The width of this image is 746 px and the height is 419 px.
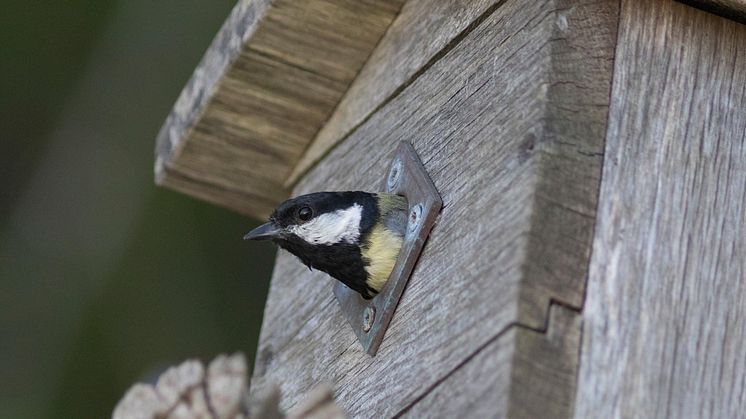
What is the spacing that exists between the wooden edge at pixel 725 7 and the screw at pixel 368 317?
1.98 ft

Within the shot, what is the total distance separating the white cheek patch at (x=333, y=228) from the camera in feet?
6.35

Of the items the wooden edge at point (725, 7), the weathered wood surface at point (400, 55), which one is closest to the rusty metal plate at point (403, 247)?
the weathered wood surface at point (400, 55)

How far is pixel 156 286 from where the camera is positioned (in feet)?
11.8

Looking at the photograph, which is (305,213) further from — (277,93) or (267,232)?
(277,93)

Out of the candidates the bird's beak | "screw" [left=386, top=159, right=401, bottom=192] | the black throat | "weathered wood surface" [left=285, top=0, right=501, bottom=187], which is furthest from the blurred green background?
"screw" [left=386, top=159, right=401, bottom=192]

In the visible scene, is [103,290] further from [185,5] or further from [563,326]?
[563,326]

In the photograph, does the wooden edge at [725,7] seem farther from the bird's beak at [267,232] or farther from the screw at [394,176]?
the bird's beak at [267,232]

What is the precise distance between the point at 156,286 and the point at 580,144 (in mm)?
2251

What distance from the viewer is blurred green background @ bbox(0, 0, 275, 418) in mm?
3285

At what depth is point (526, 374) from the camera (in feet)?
4.46

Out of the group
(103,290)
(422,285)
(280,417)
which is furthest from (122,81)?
(280,417)

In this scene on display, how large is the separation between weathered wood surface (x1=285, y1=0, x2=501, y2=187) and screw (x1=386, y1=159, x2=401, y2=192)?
167mm

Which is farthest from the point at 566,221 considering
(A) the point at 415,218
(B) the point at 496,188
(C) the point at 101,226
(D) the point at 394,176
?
(C) the point at 101,226

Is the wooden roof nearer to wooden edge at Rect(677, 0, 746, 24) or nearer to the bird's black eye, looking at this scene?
the bird's black eye
